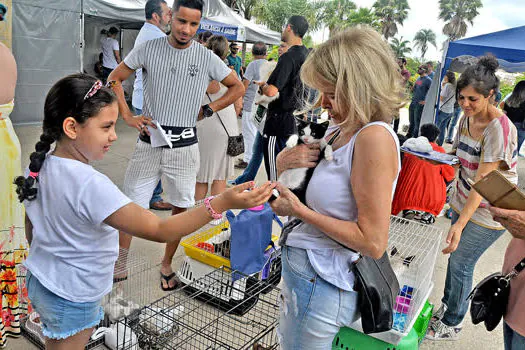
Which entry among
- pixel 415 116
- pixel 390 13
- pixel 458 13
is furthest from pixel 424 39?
pixel 415 116

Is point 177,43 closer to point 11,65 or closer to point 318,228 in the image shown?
point 11,65

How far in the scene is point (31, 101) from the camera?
→ 8.32 m

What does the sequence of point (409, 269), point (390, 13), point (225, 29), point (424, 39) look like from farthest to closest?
point (424, 39) → point (390, 13) → point (225, 29) → point (409, 269)

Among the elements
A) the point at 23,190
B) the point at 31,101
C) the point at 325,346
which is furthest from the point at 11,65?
the point at 31,101

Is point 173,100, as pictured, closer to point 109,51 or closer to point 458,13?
point 109,51

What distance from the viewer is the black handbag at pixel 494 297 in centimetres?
173

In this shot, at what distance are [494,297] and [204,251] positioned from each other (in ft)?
6.55

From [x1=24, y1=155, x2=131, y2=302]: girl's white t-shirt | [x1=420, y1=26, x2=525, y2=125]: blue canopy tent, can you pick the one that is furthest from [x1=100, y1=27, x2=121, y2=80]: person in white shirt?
[x1=24, y1=155, x2=131, y2=302]: girl's white t-shirt

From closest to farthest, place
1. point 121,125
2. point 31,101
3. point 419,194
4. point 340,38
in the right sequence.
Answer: point 340,38 < point 419,194 < point 31,101 < point 121,125

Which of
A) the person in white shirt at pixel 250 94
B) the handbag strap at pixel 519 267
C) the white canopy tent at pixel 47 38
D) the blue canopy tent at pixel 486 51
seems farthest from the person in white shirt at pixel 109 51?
the handbag strap at pixel 519 267

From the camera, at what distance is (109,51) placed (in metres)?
10.5

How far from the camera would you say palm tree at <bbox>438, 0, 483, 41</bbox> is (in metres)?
63.1

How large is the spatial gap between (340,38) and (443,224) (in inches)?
191

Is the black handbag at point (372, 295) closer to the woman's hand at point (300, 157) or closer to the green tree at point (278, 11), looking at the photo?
the woman's hand at point (300, 157)
